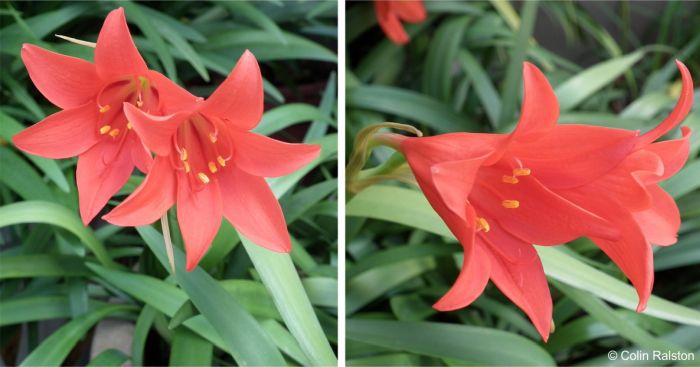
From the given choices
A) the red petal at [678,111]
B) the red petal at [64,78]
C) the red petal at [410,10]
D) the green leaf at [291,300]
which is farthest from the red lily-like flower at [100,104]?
the red petal at [410,10]

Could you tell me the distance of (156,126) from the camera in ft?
1.63

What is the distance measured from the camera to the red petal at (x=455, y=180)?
45cm

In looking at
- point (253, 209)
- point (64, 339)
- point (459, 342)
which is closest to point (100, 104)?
point (253, 209)

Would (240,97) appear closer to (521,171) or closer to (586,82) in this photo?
(521,171)

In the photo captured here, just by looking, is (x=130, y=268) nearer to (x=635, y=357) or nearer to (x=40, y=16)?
(x=40, y=16)

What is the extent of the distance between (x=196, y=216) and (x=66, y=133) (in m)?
0.14

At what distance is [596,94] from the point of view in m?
1.00

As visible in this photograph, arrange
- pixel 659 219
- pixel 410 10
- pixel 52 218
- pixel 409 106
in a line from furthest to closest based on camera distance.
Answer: pixel 410 10, pixel 409 106, pixel 52 218, pixel 659 219

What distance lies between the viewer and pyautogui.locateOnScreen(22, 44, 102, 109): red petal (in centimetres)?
55

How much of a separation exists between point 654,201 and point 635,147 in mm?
81

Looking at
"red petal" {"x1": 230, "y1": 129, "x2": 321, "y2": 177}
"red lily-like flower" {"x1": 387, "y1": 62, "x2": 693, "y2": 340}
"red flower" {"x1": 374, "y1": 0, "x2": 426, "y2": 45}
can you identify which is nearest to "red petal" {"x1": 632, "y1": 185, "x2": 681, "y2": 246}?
"red lily-like flower" {"x1": 387, "y1": 62, "x2": 693, "y2": 340}

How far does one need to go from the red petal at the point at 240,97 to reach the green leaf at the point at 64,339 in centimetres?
27

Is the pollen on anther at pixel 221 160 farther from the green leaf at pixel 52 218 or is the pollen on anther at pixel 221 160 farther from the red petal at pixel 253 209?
the green leaf at pixel 52 218

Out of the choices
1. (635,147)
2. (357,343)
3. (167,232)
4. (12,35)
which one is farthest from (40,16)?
(635,147)
